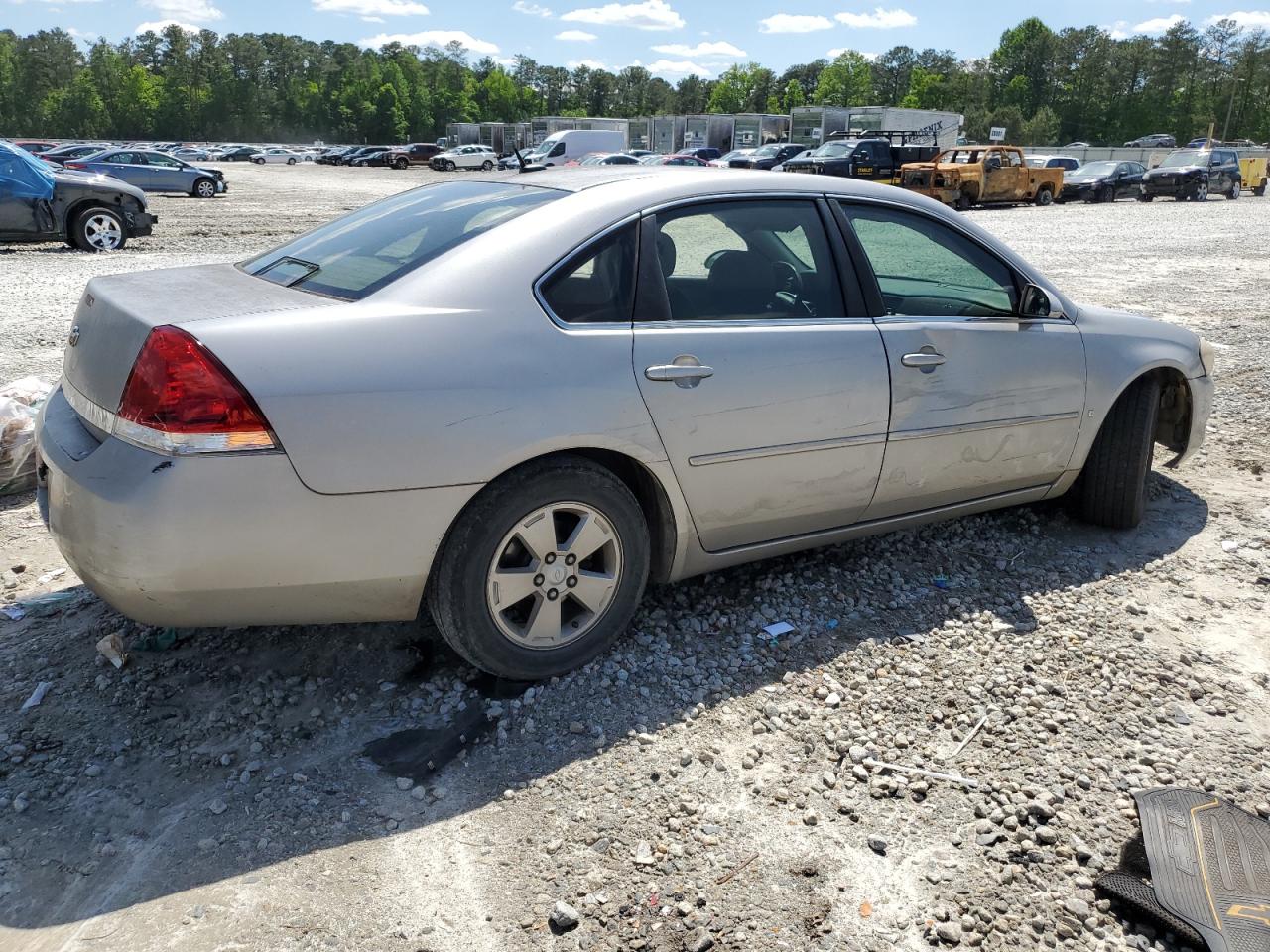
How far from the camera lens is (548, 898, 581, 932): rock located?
7.81 ft

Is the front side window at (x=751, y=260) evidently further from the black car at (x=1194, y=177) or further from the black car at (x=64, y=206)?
the black car at (x=1194, y=177)

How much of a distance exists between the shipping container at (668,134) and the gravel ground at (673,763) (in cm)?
6527

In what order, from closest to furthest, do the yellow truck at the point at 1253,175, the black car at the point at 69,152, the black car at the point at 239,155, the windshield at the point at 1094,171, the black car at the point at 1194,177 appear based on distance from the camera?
1. the windshield at the point at 1094,171
2. the black car at the point at 1194,177
3. the black car at the point at 69,152
4. the yellow truck at the point at 1253,175
5. the black car at the point at 239,155

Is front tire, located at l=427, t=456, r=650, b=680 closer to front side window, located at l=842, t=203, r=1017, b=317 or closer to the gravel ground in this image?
the gravel ground

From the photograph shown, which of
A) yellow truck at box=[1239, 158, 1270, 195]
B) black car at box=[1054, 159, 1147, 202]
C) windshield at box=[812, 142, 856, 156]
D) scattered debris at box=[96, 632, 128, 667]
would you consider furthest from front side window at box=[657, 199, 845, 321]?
yellow truck at box=[1239, 158, 1270, 195]

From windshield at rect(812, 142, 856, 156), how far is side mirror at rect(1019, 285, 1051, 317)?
26.4 m

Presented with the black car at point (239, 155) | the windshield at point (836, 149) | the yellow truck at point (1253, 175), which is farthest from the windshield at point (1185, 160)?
the black car at point (239, 155)

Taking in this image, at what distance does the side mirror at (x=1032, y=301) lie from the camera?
419 cm

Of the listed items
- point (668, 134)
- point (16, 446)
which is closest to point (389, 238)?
point (16, 446)

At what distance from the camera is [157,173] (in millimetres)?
29203

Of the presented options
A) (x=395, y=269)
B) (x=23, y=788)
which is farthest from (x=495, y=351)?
(x=23, y=788)

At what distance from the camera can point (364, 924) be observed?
2367 millimetres

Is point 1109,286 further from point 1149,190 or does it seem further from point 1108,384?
point 1149,190

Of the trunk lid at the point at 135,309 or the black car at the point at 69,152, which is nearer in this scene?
the trunk lid at the point at 135,309
